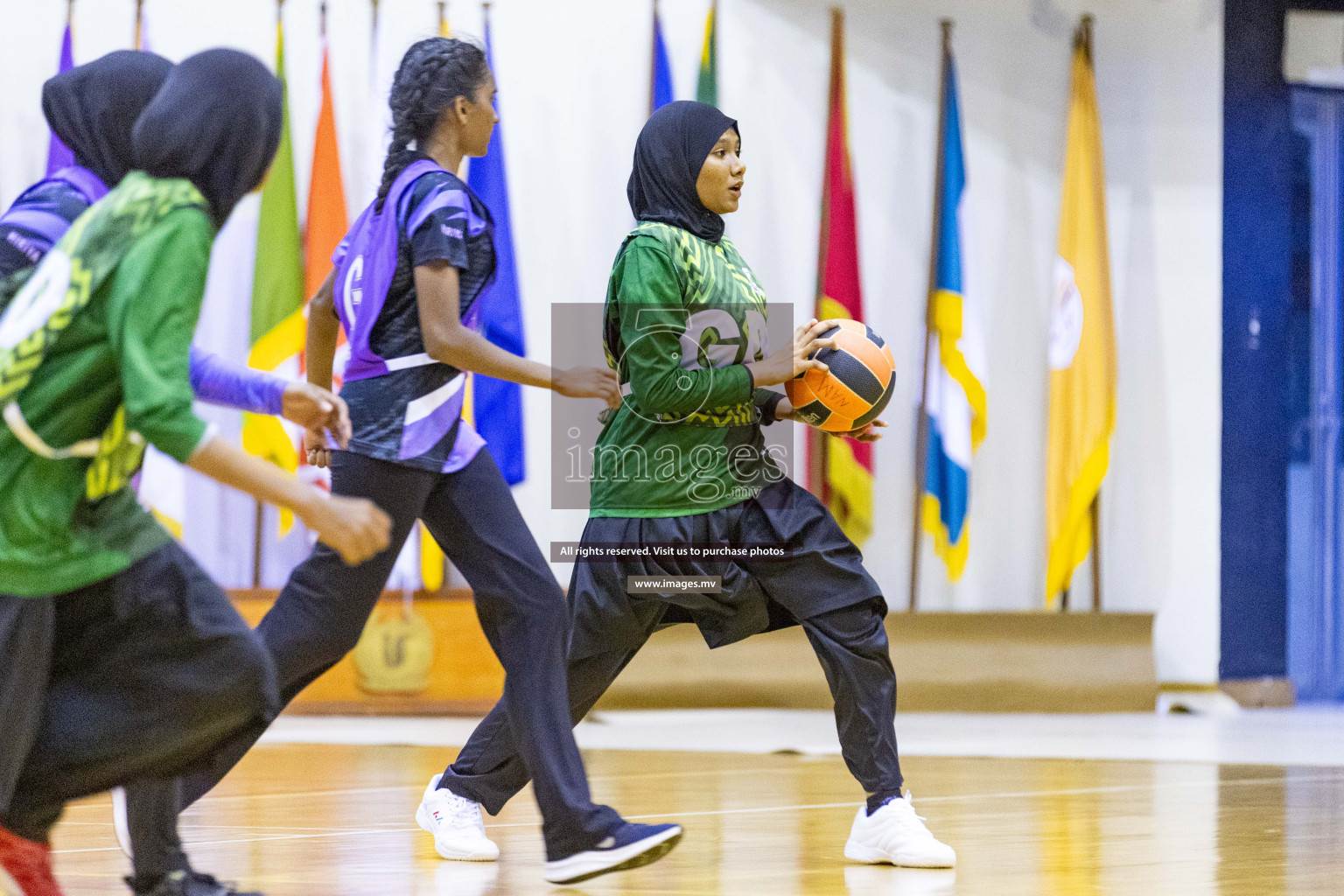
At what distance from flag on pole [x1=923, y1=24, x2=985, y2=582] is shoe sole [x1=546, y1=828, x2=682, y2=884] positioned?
4.60 metres

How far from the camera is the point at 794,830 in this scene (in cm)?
331

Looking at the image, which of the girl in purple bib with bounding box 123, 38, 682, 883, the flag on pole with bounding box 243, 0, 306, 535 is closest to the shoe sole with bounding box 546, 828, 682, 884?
the girl in purple bib with bounding box 123, 38, 682, 883

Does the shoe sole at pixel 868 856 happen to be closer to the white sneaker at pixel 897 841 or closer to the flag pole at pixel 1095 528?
the white sneaker at pixel 897 841

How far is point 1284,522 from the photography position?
7.12 metres

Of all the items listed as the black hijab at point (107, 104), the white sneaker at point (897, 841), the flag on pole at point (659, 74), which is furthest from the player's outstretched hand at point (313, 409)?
the flag on pole at point (659, 74)

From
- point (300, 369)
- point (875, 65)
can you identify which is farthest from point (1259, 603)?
point (300, 369)

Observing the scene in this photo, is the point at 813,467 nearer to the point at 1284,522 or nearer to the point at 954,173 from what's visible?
the point at 954,173

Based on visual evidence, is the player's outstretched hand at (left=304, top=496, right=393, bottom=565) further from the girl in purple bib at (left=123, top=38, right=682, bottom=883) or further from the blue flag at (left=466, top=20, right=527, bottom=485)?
the blue flag at (left=466, top=20, right=527, bottom=485)

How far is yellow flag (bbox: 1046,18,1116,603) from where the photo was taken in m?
6.78

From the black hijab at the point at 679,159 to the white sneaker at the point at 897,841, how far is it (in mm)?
1212

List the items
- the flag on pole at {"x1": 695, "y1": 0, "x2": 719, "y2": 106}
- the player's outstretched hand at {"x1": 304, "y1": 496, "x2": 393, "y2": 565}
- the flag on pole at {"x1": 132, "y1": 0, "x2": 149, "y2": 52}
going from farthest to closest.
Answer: the flag on pole at {"x1": 695, "y1": 0, "x2": 719, "y2": 106}
the flag on pole at {"x1": 132, "y1": 0, "x2": 149, "y2": 52}
the player's outstretched hand at {"x1": 304, "y1": 496, "x2": 393, "y2": 565}

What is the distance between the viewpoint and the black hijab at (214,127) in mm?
1902

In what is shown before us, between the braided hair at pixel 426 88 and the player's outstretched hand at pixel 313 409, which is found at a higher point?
the braided hair at pixel 426 88

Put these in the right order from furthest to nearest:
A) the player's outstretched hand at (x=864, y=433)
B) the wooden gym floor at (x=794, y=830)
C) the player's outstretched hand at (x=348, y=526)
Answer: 1. the player's outstretched hand at (x=864, y=433)
2. the wooden gym floor at (x=794, y=830)
3. the player's outstretched hand at (x=348, y=526)
